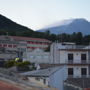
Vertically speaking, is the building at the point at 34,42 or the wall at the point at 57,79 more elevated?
the building at the point at 34,42

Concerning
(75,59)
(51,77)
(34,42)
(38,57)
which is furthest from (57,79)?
(34,42)

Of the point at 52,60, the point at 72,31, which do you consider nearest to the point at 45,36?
the point at 72,31

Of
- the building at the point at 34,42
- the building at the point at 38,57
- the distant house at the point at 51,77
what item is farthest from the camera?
the building at the point at 34,42

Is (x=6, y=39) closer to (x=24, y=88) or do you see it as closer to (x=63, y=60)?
(x=63, y=60)

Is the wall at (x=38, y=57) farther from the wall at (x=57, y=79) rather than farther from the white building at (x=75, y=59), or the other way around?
the wall at (x=57, y=79)

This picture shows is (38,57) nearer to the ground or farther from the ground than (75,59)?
nearer to the ground

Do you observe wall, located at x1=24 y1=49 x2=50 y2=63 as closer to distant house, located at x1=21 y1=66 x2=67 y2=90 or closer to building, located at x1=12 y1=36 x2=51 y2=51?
distant house, located at x1=21 y1=66 x2=67 y2=90

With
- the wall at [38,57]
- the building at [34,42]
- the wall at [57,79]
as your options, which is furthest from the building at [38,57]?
the building at [34,42]

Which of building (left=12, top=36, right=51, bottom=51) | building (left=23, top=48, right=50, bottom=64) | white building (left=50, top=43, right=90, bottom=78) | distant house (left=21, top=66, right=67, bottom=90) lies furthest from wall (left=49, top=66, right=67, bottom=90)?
building (left=12, top=36, right=51, bottom=51)

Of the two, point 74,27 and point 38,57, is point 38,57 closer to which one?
point 38,57

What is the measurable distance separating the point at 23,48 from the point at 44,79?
203ft

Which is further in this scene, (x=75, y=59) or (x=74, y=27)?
(x=74, y=27)

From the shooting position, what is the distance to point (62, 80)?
85.8ft

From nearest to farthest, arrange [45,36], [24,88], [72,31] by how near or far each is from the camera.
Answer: [24,88] < [72,31] < [45,36]
